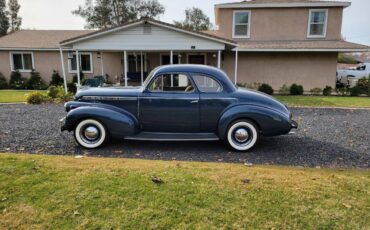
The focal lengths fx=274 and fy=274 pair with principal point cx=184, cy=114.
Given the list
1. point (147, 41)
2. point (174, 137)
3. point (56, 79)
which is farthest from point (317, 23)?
point (56, 79)

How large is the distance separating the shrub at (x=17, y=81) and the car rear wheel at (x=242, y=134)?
1902 cm

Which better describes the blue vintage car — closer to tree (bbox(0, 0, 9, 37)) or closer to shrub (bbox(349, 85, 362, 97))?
shrub (bbox(349, 85, 362, 97))

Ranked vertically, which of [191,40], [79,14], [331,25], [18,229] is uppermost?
[79,14]

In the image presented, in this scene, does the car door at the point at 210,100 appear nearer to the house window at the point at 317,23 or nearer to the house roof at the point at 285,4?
the house roof at the point at 285,4

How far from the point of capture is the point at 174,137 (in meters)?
6.00

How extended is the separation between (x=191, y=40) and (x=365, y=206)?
12.2 m

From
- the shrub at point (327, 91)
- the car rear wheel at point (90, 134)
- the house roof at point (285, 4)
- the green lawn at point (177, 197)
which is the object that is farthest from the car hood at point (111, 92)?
the house roof at point (285, 4)

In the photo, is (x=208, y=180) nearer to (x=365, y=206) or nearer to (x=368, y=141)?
(x=365, y=206)

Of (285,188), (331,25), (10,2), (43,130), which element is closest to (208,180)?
(285,188)

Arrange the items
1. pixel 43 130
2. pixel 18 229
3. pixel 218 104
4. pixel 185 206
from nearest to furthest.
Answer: pixel 18 229
pixel 185 206
pixel 218 104
pixel 43 130

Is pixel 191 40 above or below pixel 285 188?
above

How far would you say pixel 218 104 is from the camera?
5.92 meters

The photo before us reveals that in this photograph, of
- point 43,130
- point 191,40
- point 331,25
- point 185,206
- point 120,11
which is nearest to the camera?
point 185,206

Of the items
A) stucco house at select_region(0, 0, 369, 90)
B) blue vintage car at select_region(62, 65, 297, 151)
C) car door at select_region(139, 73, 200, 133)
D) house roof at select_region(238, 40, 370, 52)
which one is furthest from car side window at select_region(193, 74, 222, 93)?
house roof at select_region(238, 40, 370, 52)
